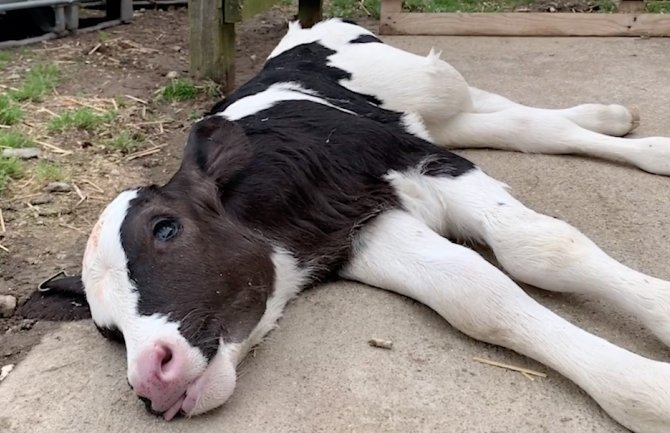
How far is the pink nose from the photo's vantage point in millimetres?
2145

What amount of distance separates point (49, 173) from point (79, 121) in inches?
31.6

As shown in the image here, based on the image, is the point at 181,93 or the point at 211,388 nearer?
the point at 211,388

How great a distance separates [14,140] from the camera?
15.4 ft

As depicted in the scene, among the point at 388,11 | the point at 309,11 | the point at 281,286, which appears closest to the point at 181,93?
the point at 309,11

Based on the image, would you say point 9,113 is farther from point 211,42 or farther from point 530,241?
point 530,241

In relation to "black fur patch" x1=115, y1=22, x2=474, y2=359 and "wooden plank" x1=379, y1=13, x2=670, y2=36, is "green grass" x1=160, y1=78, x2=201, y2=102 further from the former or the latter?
"wooden plank" x1=379, y1=13, x2=670, y2=36

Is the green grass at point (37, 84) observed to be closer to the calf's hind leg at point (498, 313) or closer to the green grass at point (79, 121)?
the green grass at point (79, 121)

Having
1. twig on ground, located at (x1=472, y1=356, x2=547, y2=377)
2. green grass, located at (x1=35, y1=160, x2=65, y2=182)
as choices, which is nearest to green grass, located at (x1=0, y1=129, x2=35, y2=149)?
green grass, located at (x1=35, y1=160, x2=65, y2=182)

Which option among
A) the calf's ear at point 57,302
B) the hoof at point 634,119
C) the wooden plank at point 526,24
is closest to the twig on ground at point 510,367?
the calf's ear at point 57,302

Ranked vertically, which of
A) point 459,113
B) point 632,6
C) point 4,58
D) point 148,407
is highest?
point 632,6

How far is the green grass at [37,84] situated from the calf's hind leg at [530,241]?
10.8 feet

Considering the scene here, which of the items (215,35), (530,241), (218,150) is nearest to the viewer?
(530,241)

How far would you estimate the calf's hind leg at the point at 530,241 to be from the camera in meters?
2.61

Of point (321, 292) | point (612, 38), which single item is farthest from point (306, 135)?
point (612, 38)
